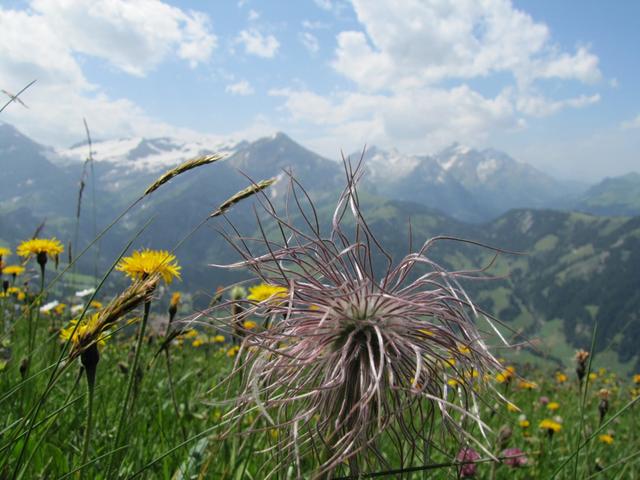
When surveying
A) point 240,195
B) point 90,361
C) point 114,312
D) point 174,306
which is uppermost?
point 240,195

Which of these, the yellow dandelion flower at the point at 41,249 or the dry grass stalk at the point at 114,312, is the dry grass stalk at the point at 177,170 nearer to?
the dry grass stalk at the point at 114,312

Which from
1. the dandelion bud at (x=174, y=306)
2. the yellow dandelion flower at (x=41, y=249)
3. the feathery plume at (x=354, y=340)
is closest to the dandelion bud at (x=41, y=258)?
the yellow dandelion flower at (x=41, y=249)

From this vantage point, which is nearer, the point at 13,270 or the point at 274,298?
the point at 274,298

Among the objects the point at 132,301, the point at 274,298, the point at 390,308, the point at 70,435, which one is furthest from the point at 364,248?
the point at 70,435

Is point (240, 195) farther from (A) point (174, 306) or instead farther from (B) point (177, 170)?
(A) point (174, 306)

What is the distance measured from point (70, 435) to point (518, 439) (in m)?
4.70

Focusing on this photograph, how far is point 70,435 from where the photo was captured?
302 centimetres

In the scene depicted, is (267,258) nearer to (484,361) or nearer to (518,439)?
(484,361)

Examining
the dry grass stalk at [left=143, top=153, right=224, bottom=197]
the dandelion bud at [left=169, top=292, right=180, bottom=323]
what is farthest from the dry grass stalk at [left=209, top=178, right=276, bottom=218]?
the dandelion bud at [left=169, top=292, right=180, bottom=323]

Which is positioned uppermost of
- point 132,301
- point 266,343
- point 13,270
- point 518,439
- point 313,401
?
point 132,301

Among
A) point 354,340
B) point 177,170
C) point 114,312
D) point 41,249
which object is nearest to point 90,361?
point 114,312

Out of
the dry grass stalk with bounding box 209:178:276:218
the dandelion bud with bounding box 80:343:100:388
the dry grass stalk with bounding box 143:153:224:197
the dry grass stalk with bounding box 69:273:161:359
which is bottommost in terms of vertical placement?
the dandelion bud with bounding box 80:343:100:388

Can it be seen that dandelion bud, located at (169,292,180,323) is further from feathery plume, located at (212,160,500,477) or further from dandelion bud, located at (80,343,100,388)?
feathery plume, located at (212,160,500,477)

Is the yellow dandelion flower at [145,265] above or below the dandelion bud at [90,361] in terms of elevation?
above
